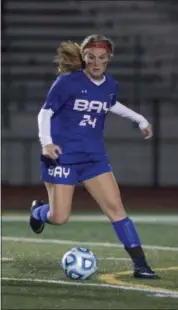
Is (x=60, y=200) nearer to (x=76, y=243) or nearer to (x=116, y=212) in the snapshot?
(x=116, y=212)

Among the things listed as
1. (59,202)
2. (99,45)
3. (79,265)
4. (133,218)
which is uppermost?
(99,45)

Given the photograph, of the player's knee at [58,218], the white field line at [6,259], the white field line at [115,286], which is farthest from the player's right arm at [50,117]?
the white field line at [6,259]

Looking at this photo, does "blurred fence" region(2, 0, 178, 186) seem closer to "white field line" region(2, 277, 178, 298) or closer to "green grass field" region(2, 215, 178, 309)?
"green grass field" region(2, 215, 178, 309)

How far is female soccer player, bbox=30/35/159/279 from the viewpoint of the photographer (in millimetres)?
6828

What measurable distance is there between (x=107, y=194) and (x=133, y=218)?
5.42m

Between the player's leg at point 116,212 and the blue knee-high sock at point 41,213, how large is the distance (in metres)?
0.56

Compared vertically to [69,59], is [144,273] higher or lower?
lower

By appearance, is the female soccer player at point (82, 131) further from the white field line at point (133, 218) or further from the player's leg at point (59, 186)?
Result: the white field line at point (133, 218)

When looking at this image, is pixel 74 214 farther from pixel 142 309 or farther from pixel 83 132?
pixel 142 309

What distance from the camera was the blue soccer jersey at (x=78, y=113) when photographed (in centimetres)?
683

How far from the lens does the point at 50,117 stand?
6836 millimetres

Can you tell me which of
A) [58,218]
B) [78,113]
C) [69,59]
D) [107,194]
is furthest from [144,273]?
[69,59]

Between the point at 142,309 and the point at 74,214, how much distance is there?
7.41 meters

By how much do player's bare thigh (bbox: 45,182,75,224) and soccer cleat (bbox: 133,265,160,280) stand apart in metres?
0.71
